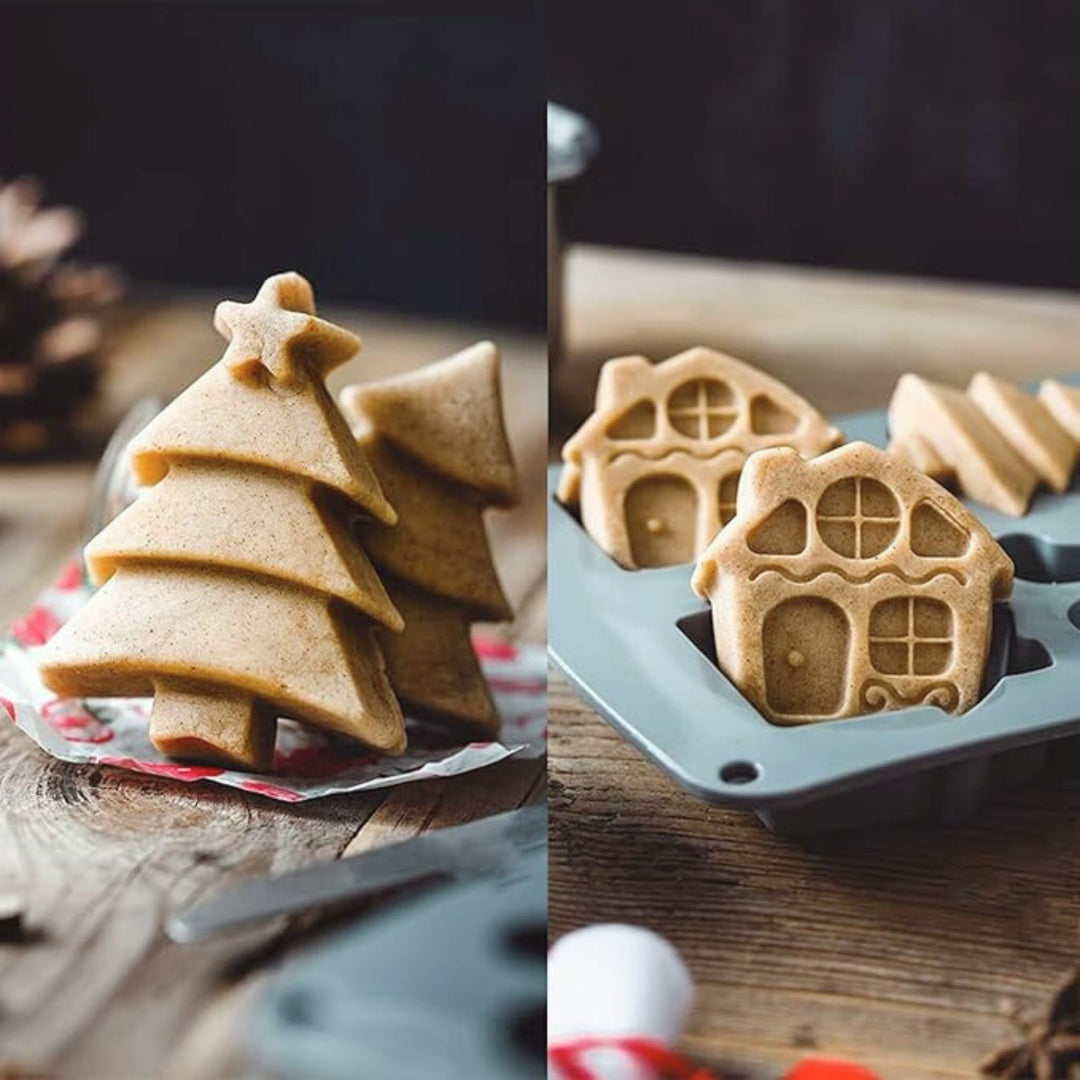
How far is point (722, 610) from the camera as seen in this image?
1.06 m

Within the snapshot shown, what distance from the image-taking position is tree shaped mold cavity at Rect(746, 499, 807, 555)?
106 cm

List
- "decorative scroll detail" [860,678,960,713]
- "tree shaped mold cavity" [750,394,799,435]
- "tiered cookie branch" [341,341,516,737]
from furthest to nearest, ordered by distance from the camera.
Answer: "tree shaped mold cavity" [750,394,799,435]
"tiered cookie branch" [341,341,516,737]
"decorative scroll detail" [860,678,960,713]

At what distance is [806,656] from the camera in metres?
→ 1.05

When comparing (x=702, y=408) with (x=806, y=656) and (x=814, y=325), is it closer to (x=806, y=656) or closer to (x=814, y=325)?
(x=806, y=656)

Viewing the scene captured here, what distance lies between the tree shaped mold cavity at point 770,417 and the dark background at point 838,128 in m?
1.14

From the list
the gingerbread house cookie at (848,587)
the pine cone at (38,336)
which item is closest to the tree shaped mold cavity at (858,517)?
the gingerbread house cookie at (848,587)

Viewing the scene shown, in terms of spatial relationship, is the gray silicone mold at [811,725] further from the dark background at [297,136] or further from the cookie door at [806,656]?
the dark background at [297,136]

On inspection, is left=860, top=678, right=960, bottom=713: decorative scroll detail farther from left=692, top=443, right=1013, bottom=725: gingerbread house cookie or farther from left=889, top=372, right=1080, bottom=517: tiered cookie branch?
left=889, top=372, right=1080, bottom=517: tiered cookie branch

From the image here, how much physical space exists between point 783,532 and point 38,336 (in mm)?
1075

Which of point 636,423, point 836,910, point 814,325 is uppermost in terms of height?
point 814,325

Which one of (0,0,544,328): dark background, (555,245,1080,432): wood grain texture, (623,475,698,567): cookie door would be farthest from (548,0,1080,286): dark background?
(623,475,698,567): cookie door

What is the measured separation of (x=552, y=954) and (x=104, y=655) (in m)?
0.34

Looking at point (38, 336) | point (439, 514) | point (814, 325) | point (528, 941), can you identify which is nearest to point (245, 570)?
point (439, 514)

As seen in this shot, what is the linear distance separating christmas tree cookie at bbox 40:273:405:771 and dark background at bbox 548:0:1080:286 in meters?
1.33
